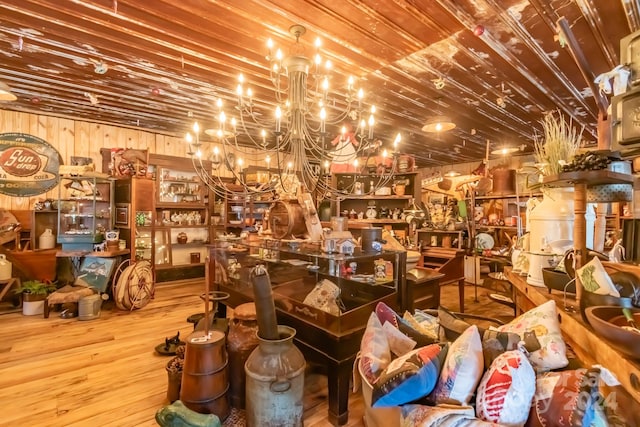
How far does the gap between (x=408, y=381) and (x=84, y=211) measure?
5.00 m

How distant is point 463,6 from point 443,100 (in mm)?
1738

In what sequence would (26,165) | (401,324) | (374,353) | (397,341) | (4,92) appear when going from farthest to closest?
(26,165)
(4,92)
(401,324)
(397,341)
(374,353)

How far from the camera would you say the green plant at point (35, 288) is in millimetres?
3760

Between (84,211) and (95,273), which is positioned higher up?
(84,211)

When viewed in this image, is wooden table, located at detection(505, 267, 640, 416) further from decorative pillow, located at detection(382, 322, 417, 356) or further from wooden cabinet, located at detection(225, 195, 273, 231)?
wooden cabinet, located at detection(225, 195, 273, 231)

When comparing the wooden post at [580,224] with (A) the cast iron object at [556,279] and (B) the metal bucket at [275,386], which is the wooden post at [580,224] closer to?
(A) the cast iron object at [556,279]

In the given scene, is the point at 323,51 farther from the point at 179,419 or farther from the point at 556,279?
the point at 179,419

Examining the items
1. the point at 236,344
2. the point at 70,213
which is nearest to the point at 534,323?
the point at 236,344

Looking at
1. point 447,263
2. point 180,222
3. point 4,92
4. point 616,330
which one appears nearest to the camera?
point 616,330

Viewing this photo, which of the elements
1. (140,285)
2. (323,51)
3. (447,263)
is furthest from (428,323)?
(140,285)

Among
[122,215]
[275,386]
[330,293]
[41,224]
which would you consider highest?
[122,215]

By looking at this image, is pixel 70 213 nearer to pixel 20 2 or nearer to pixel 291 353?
pixel 20 2

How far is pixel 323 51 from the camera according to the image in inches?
101

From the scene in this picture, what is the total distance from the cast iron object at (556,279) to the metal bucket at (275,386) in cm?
135
